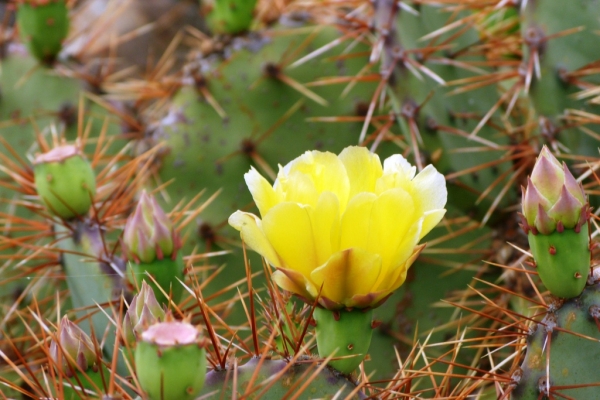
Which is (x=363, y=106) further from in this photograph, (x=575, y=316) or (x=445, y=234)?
(x=575, y=316)

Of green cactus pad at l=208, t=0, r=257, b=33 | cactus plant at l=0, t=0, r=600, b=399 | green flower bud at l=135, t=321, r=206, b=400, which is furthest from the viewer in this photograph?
green cactus pad at l=208, t=0, r=257, b=33

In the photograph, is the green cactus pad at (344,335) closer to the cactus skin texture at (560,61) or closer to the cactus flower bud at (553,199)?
the cactus flower bud at (553,199)

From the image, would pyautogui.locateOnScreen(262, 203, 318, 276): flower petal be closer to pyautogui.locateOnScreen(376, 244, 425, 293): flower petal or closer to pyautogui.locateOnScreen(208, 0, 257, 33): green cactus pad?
pyautogui.locateOnScreen(376, 244, 425, 293): flower petal

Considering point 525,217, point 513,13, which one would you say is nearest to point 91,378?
point 525,217

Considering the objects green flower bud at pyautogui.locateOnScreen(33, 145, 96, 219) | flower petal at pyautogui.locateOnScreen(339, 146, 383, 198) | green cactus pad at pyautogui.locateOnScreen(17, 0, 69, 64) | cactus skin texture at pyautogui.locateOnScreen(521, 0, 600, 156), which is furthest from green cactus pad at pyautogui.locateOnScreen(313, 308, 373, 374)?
green cactus pad at pyautogui.locateOnScreen(17, 0, 69, 64)

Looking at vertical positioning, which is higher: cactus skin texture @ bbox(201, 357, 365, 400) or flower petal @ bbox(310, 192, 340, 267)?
flower petal @ bbox(310, 192, 340, 267)

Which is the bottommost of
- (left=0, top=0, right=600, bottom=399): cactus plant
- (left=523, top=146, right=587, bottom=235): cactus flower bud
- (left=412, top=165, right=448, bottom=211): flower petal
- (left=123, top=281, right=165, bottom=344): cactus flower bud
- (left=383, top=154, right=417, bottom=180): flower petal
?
(left=0, top=0, right=600, bottom=399): cactus plant

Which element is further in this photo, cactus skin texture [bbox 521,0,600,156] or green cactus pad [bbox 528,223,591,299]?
cactus skin texture [bbox 521,0,600,156]

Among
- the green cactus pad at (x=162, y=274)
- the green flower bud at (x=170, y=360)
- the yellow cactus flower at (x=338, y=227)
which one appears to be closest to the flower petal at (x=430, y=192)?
the yellow cactus flower at (x=338, y=227)
